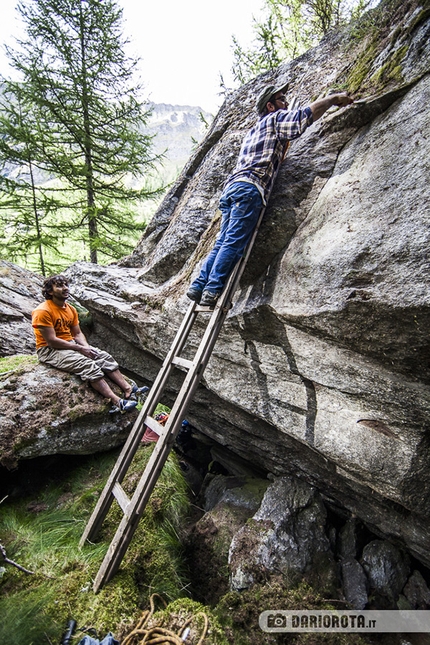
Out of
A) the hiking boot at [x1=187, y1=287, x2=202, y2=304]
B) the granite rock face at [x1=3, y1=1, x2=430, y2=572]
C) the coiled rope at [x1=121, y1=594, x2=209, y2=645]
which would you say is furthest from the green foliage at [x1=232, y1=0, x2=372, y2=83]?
the coiled rope at [x1=121, y1=594, x2=209, y2=645]

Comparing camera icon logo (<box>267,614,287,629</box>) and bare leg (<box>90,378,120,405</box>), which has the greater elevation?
bare leg (<box>90,378,120,405</box>)

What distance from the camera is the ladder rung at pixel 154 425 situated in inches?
160

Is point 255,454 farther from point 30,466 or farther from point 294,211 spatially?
point 294,211

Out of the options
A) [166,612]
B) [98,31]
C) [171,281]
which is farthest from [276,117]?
[98,31]

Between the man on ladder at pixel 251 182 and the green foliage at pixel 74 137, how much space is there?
838cm

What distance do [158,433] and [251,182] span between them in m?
3.78

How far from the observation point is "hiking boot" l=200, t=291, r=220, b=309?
4.32 metres

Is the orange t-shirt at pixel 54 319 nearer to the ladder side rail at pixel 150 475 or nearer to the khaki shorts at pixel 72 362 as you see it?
the khaki shorts at pixel 72 362

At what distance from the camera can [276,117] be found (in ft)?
14.2

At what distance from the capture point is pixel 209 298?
436 cm

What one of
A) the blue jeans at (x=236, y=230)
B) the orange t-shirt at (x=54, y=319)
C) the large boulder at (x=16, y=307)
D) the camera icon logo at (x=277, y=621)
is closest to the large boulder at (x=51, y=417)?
the orange t-shirt at (x=54, y=319)

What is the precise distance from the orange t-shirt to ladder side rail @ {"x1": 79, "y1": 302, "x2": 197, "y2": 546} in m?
2.61

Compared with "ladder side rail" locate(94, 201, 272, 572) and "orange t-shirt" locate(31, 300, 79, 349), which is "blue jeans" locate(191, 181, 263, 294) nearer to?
"ladder side rail" locate(94, 201, 272, 572)

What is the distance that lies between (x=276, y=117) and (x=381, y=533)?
6994 mm
